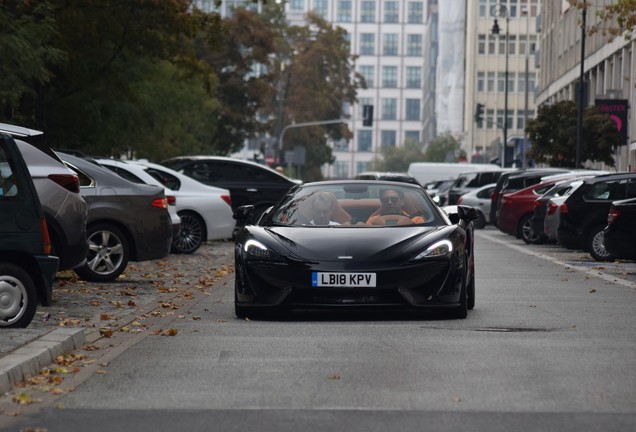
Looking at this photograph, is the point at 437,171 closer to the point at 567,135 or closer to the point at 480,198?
the point at 567,135

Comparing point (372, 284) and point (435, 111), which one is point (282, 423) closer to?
point (372, 284)

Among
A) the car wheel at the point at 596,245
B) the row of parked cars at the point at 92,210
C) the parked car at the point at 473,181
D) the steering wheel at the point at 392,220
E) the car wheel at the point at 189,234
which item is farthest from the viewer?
the parked car at the point at 473,181

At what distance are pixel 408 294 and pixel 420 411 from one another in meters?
5.21

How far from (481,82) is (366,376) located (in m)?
133

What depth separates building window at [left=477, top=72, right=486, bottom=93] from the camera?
14138 centimetres

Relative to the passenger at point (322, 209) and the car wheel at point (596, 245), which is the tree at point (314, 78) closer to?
the car wheel at point (596, 245)

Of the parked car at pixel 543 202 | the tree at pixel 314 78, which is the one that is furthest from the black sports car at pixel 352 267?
the tree at pixel 314 78

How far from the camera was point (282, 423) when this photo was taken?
26.0 ft

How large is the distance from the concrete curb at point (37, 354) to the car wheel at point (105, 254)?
6.74m

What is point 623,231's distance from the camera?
2219 cm

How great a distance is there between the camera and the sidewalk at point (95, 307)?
10.4 metres

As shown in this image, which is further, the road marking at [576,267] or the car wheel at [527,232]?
the car wheel at [527,232]

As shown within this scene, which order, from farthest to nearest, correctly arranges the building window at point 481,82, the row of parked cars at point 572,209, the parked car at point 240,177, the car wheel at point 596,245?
the building window at point 481,82 → the parked car at point 240,177 → the car wheel at point 596,245 → the row of parked cars at point 572,209

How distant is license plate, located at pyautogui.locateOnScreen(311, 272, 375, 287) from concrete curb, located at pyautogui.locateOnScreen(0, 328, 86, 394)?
2320 millimetres
